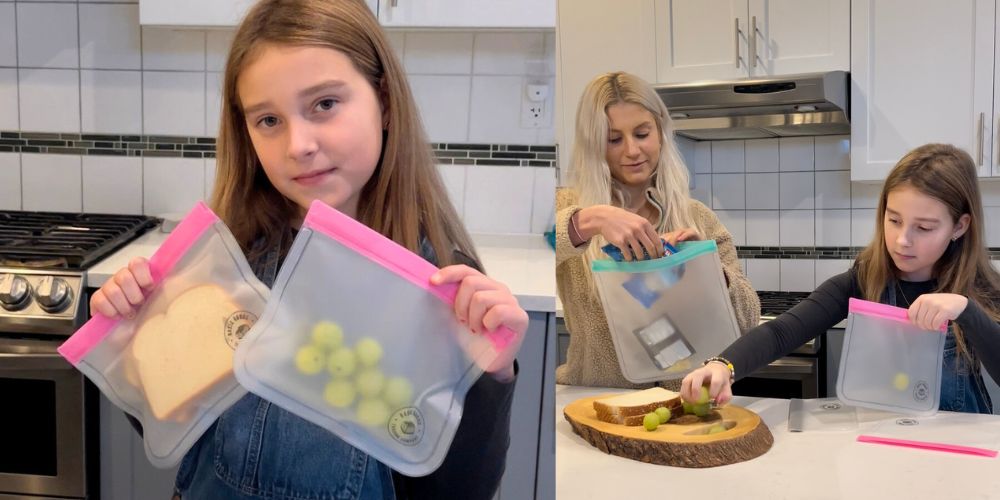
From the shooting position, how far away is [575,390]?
350mm

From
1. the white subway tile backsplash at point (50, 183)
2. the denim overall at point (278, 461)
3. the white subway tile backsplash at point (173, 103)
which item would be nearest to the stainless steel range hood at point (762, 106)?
the denim overall at point (278, 461)

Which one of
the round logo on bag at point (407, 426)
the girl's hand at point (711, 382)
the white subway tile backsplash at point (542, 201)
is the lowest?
the girl's hand at point (711, 382)

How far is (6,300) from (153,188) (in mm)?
156

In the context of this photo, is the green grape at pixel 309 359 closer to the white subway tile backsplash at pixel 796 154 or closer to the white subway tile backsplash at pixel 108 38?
the white subway tile backsplash at pixel 796 154

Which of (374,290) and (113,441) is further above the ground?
(374,290)

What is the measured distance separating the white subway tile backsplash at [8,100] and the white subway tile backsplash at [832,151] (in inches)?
24.0

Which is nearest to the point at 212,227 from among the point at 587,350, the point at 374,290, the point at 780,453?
the point at 374,290

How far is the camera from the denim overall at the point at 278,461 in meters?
0.32

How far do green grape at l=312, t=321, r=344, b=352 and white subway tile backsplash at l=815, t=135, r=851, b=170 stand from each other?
1.03 feet

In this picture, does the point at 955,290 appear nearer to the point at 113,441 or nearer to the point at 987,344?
the point at 987,344

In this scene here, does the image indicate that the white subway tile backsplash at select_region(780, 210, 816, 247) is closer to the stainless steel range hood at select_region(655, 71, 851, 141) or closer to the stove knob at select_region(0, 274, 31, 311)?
the stainless steel range hood at select_region(655, 71, 851, 141)

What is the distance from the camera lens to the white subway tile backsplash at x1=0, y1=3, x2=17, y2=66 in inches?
24.0

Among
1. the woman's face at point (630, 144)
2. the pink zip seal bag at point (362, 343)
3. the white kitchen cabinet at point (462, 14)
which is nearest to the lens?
the pink zip seal bag at point (362, 343)

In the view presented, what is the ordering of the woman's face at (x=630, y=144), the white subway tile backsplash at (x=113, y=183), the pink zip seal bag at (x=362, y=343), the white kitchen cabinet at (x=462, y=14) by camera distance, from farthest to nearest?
the white subway tile backsplash at (x=113, y=183) → the white kitchen cabinet at (x=462, y=14) → the woman's face at (x=630, y=144) → the pink zip seal bag at (x=362, y=343)
